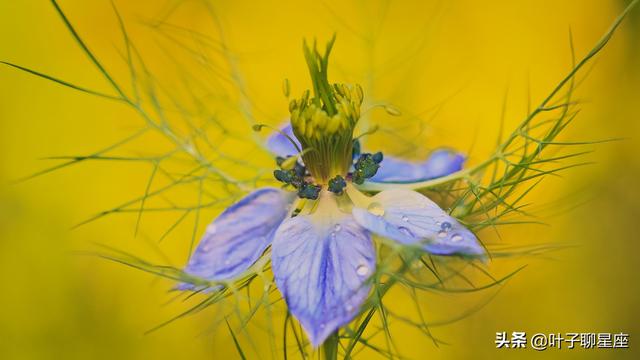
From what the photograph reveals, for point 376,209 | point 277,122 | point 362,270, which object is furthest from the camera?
point 277,122

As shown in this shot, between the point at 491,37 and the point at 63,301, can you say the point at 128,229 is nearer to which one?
the point at 63,301

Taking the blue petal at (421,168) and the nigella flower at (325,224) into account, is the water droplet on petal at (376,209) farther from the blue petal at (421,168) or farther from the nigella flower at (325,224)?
the blue petal at (421,168)

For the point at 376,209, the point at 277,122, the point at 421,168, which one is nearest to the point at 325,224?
the point at 376,209

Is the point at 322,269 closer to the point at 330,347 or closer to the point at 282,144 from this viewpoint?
the point at 330,347

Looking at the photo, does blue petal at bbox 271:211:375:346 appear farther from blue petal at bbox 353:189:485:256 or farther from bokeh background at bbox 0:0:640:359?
bokeh background at bbox 0:0:640:359

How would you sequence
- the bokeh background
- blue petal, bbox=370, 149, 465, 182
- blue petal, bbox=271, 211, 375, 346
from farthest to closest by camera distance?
the bokeh background < blue petal, bbox=370, 149, 465, 182 < blue petal, bbox=271, 211, 375, 346

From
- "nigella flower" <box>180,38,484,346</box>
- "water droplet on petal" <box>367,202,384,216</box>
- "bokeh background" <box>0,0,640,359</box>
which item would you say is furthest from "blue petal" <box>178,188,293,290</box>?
"bokeh background" <box>0,0,640,359</box>
